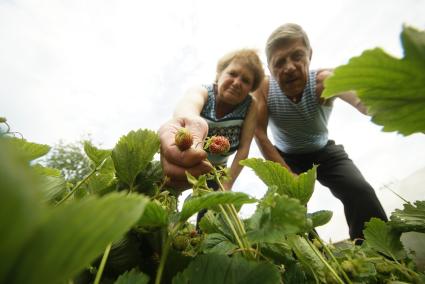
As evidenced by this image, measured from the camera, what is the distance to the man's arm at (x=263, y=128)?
163cm

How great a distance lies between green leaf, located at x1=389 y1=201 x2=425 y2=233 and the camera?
0.35m

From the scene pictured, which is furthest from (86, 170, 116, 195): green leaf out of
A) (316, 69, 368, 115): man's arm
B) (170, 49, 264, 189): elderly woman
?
(316, 69, 368, 115): man's arm

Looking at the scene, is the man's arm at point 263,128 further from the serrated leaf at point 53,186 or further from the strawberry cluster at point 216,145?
the serrated leaf at point 53,186

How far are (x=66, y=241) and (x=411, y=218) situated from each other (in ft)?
1.29

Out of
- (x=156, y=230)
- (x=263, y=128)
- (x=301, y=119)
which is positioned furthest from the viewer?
(x=263, y=128)

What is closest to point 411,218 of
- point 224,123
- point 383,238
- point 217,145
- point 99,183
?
point 383,238

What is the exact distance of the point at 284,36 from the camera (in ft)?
4.92

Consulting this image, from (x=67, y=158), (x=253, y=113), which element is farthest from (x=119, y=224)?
(x=67, y=158)

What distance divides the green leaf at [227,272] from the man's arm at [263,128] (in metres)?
1.40

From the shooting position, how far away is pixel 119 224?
104 millimetres

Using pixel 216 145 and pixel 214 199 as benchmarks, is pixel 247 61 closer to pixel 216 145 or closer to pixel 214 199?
pixel 216 145

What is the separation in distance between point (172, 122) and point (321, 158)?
4.50 ft

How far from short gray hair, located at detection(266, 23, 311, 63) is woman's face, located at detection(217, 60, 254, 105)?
0.62 ft

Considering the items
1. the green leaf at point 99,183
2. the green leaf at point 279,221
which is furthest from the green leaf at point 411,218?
the green leaf at point 99,183
